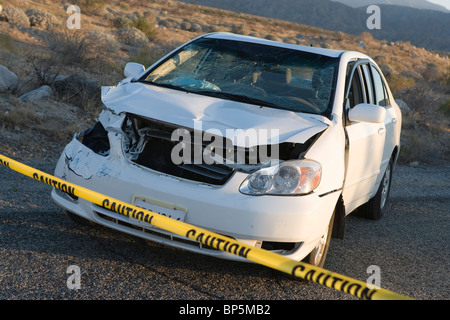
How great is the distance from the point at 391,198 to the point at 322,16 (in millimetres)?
126196

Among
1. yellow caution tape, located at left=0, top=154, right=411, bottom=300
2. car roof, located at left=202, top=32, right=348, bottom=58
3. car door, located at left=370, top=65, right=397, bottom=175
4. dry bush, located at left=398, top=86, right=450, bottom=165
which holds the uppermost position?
car roof, located at left=202, top=32, right=348, bottom=58

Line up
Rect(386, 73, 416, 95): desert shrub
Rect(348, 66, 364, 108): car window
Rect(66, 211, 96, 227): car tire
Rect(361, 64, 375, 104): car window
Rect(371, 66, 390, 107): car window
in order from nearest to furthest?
Rect(66, 211, 96, 227): car tire
Rect(348, 66, 364, 108): car window
Rect(361, 64, 375, 104): car window
Rect(371, 66, 390, 107): car window
Rect(386, 73, 416, 95): desert shrub

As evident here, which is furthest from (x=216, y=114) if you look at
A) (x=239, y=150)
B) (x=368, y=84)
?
(x=368, y=84)

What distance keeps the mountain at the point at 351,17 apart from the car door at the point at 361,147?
103 metres

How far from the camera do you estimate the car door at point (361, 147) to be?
15.9 feet

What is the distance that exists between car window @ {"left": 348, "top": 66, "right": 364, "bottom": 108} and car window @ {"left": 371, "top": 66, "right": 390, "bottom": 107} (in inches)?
23.7

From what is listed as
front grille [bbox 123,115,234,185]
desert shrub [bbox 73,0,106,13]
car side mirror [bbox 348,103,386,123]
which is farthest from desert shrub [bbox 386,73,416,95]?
front grille [bbox 123,115,234,185]

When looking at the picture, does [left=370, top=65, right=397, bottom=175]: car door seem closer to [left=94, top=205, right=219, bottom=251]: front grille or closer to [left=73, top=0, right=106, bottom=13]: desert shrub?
[left=94, top=205, right=219, bottom=251]: front grille

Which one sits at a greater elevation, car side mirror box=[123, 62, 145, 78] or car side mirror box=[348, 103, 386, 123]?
car side mirror box=[123, 62, 145, 78]

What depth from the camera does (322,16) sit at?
12850cm

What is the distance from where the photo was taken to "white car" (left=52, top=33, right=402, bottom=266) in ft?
12.7

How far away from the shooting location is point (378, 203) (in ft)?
21.0

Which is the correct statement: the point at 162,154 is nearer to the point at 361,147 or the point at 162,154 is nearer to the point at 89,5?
the point at 361,147

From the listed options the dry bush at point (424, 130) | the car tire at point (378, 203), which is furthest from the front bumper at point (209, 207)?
the dry bush at point (424, 130)
